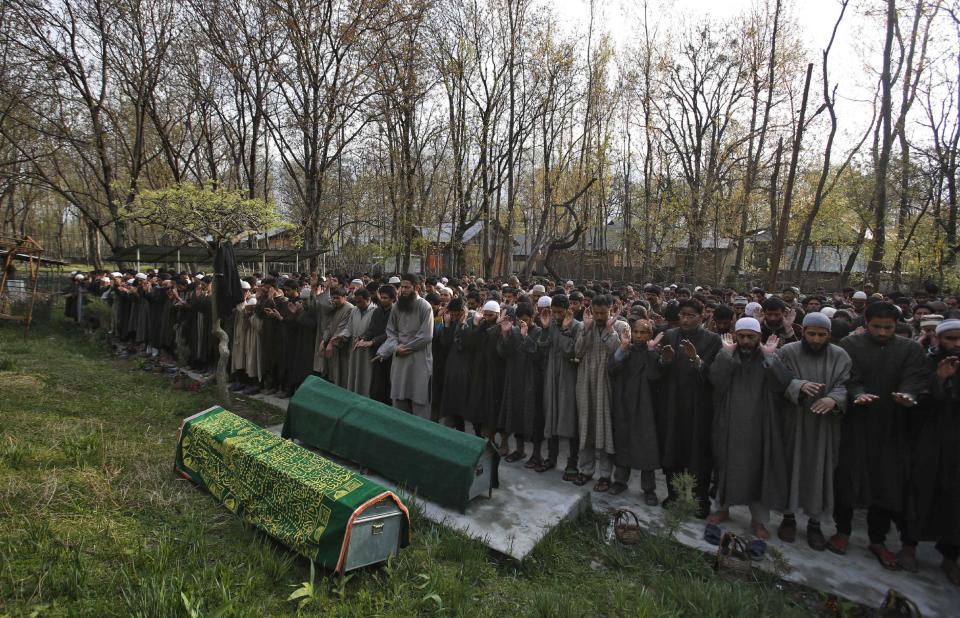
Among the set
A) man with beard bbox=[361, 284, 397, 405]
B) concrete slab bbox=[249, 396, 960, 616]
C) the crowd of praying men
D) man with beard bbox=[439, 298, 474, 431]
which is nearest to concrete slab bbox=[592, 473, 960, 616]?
concrete slab bbox=[249, 396, 960, 616]

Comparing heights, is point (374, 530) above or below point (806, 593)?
above

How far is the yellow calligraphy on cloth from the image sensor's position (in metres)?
3.39

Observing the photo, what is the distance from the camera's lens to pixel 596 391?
17.2 ft

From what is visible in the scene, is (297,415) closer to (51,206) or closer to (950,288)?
(950,288)

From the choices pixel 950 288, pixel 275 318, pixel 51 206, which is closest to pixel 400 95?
pixel 275 318

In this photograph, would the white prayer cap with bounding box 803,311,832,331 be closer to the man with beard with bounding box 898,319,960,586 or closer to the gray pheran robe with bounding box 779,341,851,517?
the gray pheran robe with bounding box 779,341,851,517

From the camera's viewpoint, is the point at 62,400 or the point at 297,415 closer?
the point at 297,415

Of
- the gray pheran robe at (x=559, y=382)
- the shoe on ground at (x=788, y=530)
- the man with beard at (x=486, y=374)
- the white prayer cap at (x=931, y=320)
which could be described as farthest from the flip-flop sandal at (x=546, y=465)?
the white prayer cap at (x=931, y=320)

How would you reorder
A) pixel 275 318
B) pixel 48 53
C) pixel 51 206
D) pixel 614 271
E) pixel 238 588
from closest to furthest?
pixel 238 588 < pixel 275 318 < pixel 48 53 < pixel 614 271 < pixel 51 206

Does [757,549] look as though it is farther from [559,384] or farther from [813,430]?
[559,384]

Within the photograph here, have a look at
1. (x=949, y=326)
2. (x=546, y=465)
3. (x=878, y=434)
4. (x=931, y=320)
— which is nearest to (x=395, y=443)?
(x=546, y=465)

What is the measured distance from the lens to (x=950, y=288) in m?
15.8

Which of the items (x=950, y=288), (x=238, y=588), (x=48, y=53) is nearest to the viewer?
(x=238, y=588)

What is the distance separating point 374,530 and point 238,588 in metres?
0.84
